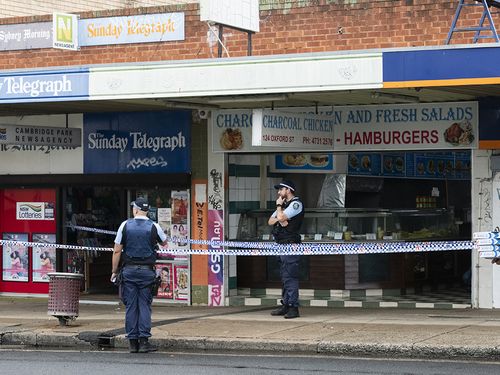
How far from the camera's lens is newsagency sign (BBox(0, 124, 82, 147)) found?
1734cm

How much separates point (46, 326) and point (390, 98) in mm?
5923

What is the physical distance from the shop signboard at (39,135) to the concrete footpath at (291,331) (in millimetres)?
2871

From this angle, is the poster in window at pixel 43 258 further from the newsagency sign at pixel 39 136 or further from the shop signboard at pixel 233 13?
the shop signboard at pixel 233 13

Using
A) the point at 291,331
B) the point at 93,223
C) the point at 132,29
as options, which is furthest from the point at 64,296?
the point at 132,29

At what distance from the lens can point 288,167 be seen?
1777 cm

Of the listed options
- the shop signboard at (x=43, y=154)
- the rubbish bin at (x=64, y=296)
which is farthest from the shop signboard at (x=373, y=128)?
the shop signboard at (x=43, y=154)

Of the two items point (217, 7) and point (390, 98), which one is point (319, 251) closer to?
point (390, 98)

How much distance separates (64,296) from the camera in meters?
14.6

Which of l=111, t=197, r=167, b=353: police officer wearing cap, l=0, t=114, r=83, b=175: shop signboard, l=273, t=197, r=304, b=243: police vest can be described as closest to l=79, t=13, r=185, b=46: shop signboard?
l=0, t=114, r=83, b=175: shop signboard

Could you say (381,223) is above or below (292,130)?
below

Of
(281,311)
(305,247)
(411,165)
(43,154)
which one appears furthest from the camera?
(43,154)

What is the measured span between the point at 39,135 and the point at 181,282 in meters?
3.43

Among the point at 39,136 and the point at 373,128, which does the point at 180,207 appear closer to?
the point at 39,136

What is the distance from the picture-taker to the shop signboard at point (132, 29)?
1761 cm
